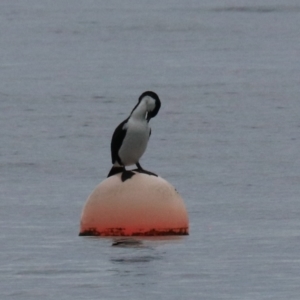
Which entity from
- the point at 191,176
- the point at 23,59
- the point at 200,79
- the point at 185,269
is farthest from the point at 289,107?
the point at 185,269

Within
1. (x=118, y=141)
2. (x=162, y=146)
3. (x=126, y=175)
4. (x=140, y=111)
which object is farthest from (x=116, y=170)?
(x=162, y=146)

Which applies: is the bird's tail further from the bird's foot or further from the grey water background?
the grey water background

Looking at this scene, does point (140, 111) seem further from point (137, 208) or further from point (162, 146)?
point (162, 146)

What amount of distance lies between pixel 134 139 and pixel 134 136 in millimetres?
25

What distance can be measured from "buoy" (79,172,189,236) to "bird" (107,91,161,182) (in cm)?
41

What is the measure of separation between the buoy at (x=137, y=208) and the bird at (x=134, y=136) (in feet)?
1.34

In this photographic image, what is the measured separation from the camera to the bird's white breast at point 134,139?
46.3 feet

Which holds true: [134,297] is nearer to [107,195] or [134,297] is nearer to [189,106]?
[107,195]

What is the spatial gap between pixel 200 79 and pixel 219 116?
19.7 ft

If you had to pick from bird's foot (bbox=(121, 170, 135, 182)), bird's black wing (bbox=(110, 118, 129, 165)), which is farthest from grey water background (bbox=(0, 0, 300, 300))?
bird's black wing (bbox=(110, 118, 129, 165))

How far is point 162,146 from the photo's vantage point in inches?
847

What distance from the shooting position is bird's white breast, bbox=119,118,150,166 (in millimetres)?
14102

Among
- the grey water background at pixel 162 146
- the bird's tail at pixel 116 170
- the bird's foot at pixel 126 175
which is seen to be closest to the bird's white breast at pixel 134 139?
the bird's tail at pixel 116 170

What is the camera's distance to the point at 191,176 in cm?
1833
